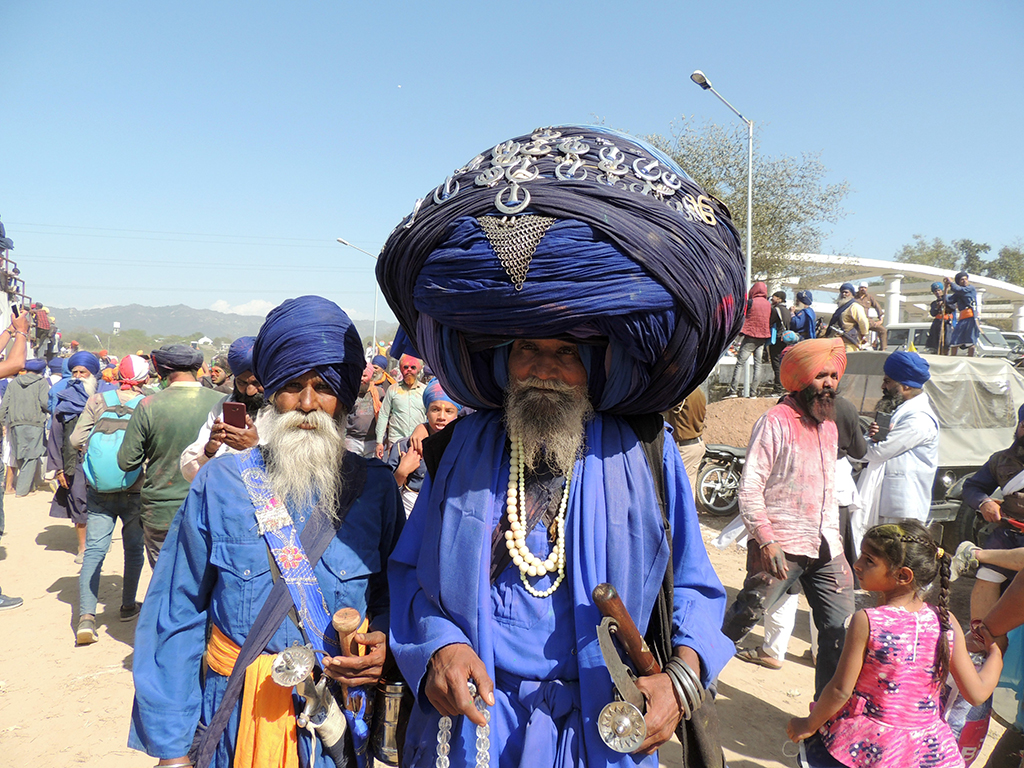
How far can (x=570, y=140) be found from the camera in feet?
6.04

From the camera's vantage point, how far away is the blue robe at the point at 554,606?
69.7 inches

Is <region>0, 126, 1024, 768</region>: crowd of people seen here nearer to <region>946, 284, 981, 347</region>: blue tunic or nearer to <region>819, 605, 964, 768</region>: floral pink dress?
<region>819, 605, 964, 768</region>: floral pink dress

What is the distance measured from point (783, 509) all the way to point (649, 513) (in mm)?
2569

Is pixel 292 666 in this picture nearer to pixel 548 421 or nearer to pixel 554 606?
pixel 554 606

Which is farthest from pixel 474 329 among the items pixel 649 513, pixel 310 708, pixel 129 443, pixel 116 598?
pixel 116 598

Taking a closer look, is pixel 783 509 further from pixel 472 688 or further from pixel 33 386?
pixel 33 386

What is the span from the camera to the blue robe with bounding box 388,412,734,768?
1.77 m

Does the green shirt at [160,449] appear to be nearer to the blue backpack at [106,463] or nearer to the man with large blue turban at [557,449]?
the blue backpack at [106,463]

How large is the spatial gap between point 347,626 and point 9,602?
5.98 m

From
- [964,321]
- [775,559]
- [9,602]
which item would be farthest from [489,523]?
[964,321]

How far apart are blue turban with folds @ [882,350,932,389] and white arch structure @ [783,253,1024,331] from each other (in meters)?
20.3

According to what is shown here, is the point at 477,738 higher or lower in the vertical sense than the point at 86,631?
higher

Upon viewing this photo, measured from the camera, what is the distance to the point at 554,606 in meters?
1.86

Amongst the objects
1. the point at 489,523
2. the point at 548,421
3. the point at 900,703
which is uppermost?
the point at 548,421
